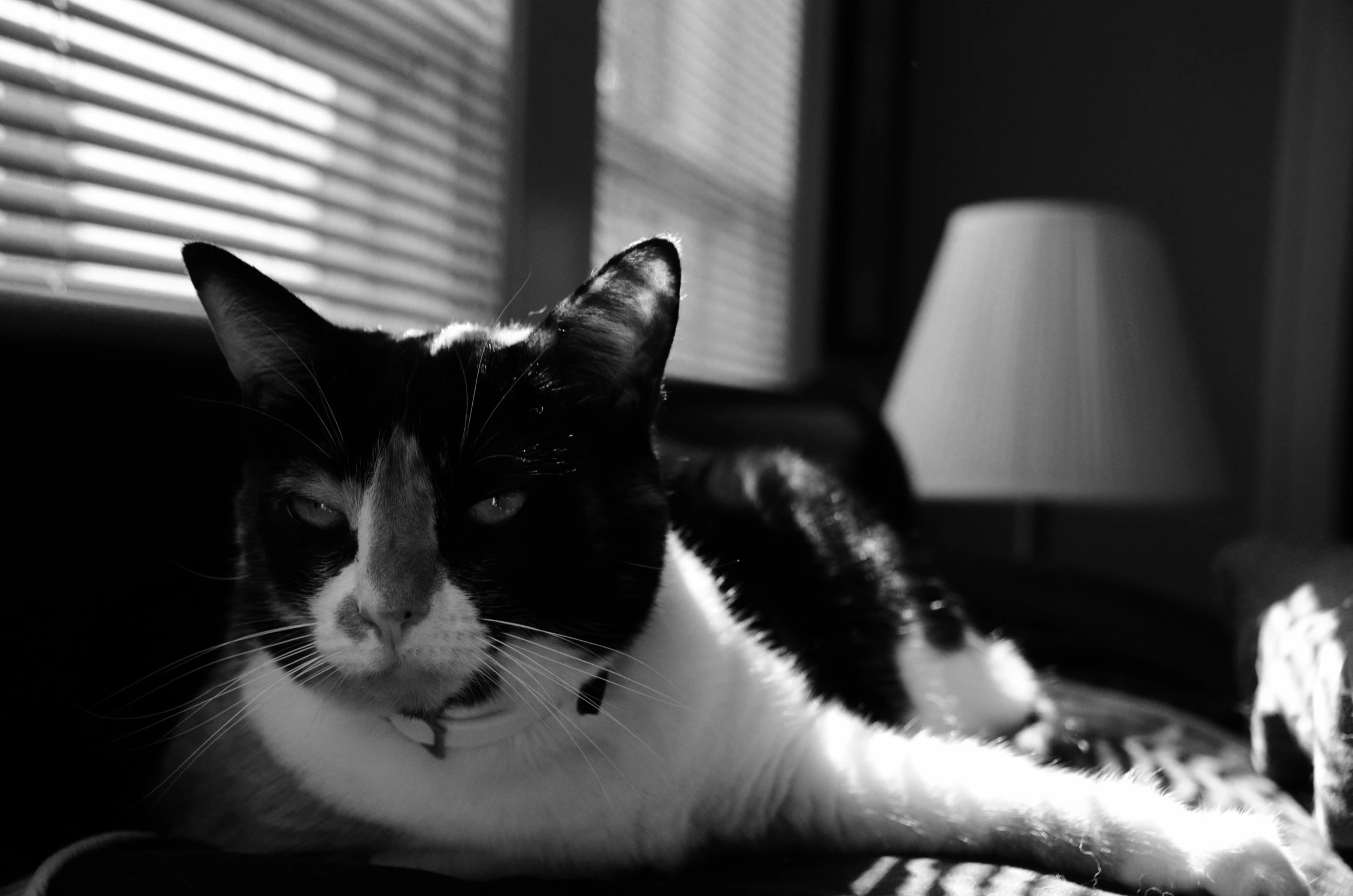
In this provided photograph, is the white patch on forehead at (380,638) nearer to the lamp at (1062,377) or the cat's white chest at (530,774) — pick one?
the cat's white chest at (530,774)

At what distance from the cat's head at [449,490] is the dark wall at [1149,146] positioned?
2.48 m

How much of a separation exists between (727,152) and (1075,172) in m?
1.13

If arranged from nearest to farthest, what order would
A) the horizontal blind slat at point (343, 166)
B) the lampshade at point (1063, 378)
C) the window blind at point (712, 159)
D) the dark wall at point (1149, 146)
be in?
the horizontal blind slat at point (343, 166)
the lampshade at point (1063, 378)
the window blind at point (712, 159)
the dark wall at point (1149, 146)

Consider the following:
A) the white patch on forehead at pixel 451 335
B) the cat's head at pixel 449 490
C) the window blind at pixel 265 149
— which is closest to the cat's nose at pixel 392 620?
the cat's head at pixel 449 490

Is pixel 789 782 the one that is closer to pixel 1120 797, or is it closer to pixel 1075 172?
pixel 1120 797

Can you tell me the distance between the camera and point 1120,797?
2.85ft

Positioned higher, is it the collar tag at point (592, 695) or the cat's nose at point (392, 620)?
the cat's nose at point (392, 620)

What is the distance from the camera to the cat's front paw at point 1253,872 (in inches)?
30.2

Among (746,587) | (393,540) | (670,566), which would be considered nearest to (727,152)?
(746,587)

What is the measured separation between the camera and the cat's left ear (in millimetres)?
786

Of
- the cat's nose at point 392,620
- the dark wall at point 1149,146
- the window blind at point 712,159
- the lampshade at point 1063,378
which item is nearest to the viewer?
the cat's nose at point 392,620

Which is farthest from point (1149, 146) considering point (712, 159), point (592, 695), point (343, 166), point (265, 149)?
point (592, 695)

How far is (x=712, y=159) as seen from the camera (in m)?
2.72

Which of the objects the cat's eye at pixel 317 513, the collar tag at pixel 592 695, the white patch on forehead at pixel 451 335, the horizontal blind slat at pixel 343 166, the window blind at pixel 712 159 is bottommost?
the collar tag at pixel 592 695
